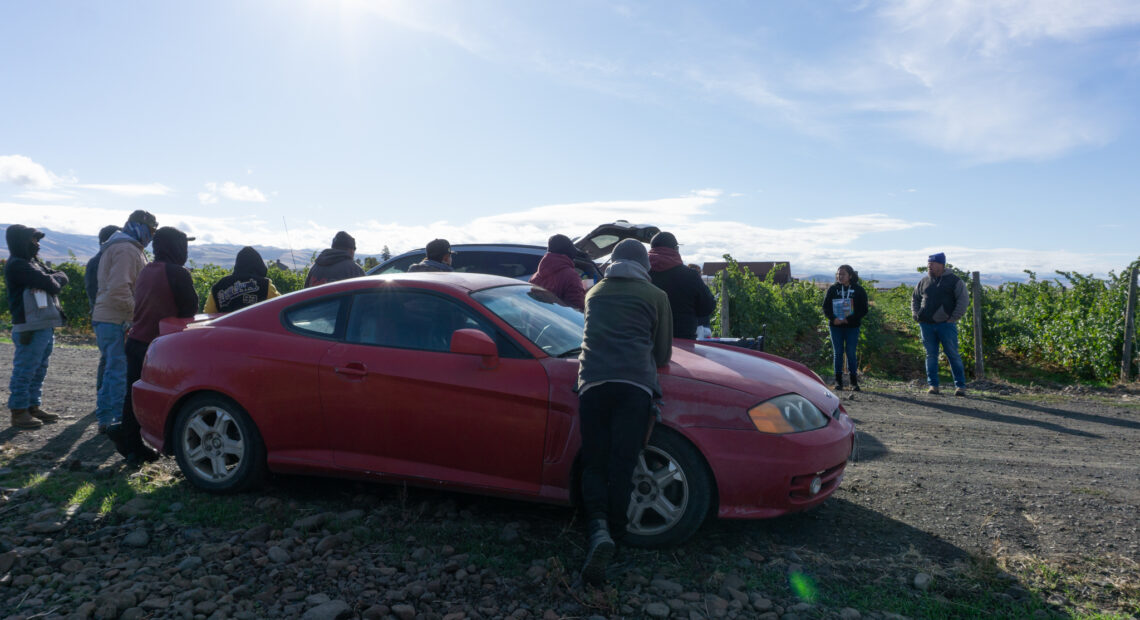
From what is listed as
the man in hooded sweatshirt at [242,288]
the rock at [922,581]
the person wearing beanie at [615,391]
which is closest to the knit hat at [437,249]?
the man in hooded sweatshirt at [242,288]

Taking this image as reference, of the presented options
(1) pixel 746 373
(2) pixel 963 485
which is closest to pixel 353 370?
(1) pixel 746 373

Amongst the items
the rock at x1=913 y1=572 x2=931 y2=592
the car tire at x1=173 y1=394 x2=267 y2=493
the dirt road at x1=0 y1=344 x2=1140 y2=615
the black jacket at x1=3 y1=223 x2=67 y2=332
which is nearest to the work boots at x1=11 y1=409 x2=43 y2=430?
the dirt road at x1=0 y1=344 x2=1140 y2=615

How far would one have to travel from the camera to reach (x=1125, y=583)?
3.59 meters

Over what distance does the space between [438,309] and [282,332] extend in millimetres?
1098

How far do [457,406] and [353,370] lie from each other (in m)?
0.74

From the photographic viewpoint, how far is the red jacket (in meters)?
6.93

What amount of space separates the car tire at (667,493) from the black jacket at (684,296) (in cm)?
254

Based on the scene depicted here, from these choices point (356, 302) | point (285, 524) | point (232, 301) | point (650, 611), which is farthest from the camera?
point (232, 301)

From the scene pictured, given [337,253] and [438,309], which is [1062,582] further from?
[337,253]

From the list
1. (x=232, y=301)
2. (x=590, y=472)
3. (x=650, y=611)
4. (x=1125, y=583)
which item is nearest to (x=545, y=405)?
(x=590, y=472)

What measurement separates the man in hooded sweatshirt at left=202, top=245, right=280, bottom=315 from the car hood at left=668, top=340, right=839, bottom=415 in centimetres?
381

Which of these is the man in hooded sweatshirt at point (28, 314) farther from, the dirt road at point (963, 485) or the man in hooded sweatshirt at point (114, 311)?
the man in hooded sweatshirt at point (114, 311)

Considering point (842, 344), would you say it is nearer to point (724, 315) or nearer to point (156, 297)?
point (724, 315)

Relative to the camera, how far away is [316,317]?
4727 millimetres
